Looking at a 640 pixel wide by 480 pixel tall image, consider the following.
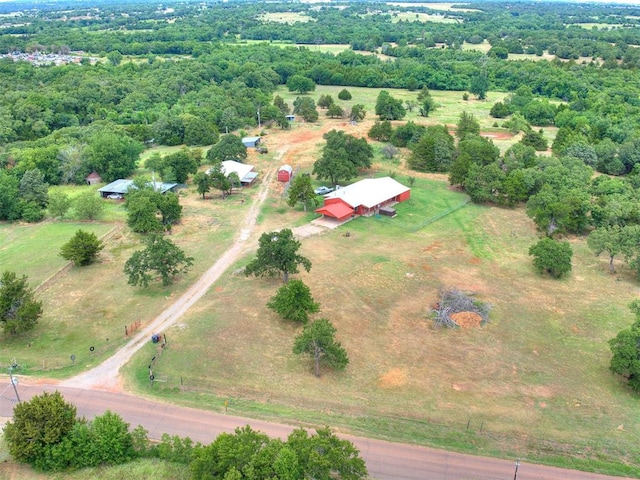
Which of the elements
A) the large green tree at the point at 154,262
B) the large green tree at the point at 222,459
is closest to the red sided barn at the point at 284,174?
the large green tree at the point at 154,262

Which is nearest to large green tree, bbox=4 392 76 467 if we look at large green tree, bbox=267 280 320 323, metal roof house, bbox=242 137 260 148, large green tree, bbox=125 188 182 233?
large green tree, bbox=267 280 320 323

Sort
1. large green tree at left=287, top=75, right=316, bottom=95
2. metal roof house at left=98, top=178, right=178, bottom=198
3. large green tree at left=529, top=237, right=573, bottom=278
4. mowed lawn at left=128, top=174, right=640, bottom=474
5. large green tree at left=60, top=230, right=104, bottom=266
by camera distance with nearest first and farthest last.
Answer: mowed lawn at left=128, top=174, right=640, bottom=474 → large green tree at left=529, top=237, right=573, bottom=278 → large green tree at left=60, top=230, right=104, bottom=266 → metal roof house at left=98, top=178, right=178, bottom=198 → large green tree at left=287, top=75, right=316, bottom=95

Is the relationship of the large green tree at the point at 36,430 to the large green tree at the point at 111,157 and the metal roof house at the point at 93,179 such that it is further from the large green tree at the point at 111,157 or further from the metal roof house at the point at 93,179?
the metal roof house at the point at 93,179

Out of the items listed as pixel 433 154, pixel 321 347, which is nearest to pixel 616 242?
pixel 321 347

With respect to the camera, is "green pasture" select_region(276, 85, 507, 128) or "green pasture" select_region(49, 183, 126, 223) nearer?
"green pasture" select_region(49, 183, 126, 223)

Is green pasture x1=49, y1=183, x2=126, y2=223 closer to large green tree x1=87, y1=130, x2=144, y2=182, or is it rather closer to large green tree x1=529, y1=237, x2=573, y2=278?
large green tree x1=87, y1=130, x2=144, y2=182

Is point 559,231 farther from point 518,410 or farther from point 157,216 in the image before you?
point 157,216
